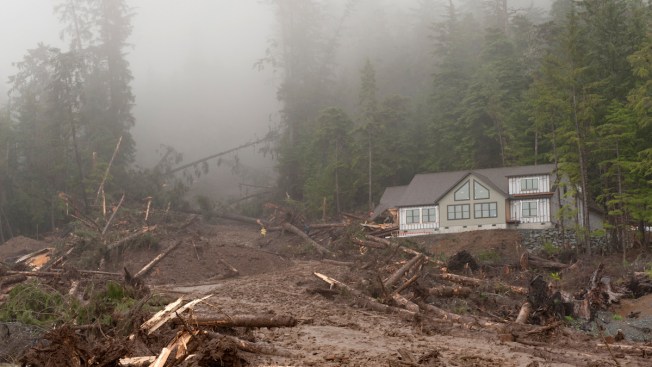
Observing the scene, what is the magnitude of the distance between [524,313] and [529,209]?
2429cm

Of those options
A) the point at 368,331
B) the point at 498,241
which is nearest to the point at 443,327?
the point at 368,331

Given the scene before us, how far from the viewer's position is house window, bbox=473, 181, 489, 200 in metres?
40.8

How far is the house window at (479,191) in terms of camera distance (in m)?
40.8

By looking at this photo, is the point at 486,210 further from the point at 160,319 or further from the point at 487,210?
the point at 160,319

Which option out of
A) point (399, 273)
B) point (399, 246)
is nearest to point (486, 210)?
point (399, 246)

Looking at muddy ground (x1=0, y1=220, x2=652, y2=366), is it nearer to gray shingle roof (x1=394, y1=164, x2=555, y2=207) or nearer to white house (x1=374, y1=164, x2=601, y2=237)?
white house (x1=374, y1=164, x2=601, y2=237)

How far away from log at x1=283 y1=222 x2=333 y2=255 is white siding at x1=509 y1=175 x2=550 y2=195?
1280 cm

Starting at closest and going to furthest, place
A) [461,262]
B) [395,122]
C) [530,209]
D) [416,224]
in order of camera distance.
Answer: [461,262], [530,209], [416,224], [395,122]

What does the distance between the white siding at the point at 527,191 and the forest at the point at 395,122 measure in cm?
187

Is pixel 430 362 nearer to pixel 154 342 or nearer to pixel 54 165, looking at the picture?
pixel 154 342

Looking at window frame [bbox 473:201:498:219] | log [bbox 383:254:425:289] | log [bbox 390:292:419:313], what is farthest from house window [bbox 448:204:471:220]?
log [bbox 390:292:419:313]

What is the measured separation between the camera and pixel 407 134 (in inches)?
2095

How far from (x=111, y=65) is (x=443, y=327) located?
51895 millimetres

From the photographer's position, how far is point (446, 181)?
43.6 metres
